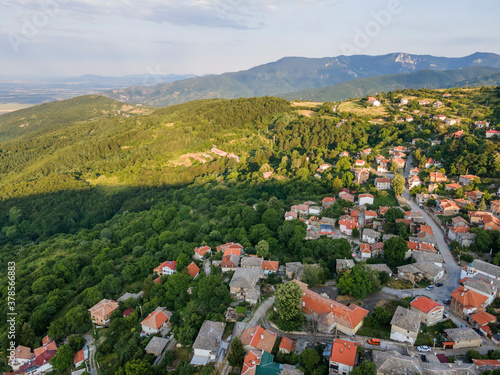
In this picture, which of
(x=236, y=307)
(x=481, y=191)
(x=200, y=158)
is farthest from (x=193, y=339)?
(x=200, y=158)

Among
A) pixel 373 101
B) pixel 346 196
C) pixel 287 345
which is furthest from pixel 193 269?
pixel 373 101

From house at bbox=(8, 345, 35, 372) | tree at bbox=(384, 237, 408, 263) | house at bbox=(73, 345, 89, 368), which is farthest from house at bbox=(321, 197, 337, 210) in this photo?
house at bbox=(8, 345, 35, 372)

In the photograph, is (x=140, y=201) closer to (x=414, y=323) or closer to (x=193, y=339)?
(x=193, y=339)

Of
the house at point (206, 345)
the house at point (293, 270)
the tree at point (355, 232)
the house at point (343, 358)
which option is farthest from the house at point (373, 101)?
the house at point (206, 345)

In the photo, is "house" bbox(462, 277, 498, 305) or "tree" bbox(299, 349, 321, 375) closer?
"tree" bbox(299, 349, 321, 375)

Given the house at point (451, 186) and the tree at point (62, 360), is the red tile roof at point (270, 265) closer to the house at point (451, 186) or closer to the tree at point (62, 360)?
the tree at point (62, 360)

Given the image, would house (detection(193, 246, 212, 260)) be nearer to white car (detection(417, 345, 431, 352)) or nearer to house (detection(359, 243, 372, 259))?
house (detection(359, 243, 372, 259))
